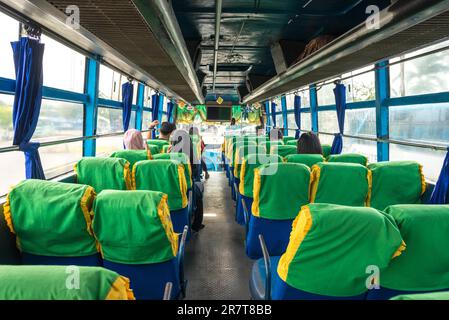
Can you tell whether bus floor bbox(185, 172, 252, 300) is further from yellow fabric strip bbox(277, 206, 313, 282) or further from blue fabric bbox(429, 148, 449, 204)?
blue fabric bbox(429, 148, 449, 204)

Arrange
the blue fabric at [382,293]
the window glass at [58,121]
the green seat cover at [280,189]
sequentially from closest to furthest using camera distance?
1. the blue fabric at [382,293]
2. the green seat cover at [280,189]
3. the window glass at [58,121]

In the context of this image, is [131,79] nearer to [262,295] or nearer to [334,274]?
[262,295]

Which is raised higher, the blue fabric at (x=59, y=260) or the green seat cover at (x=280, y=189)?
the green seat cover at (x=280, y=189)

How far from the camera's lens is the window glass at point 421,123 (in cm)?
393

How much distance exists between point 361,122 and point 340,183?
13.1 ft

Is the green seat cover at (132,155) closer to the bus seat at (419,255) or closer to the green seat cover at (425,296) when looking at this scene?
the bus seat at (419,255)

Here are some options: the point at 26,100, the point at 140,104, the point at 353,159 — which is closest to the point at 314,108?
the point at 140,104

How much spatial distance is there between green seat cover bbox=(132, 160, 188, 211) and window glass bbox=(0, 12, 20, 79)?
166 cm

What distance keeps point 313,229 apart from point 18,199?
1656 millimetres

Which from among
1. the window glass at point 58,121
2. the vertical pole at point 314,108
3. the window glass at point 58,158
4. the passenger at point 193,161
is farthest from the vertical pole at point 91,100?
the vertical pole at point 314,108

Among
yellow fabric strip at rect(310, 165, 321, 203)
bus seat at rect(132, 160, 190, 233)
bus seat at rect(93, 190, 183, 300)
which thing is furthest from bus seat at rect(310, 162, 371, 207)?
bus seat at rect(93, 190, 183, 300)

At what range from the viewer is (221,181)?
8711mm

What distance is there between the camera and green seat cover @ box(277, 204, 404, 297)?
1.34 metres

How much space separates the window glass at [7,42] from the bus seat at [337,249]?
3226 mm
